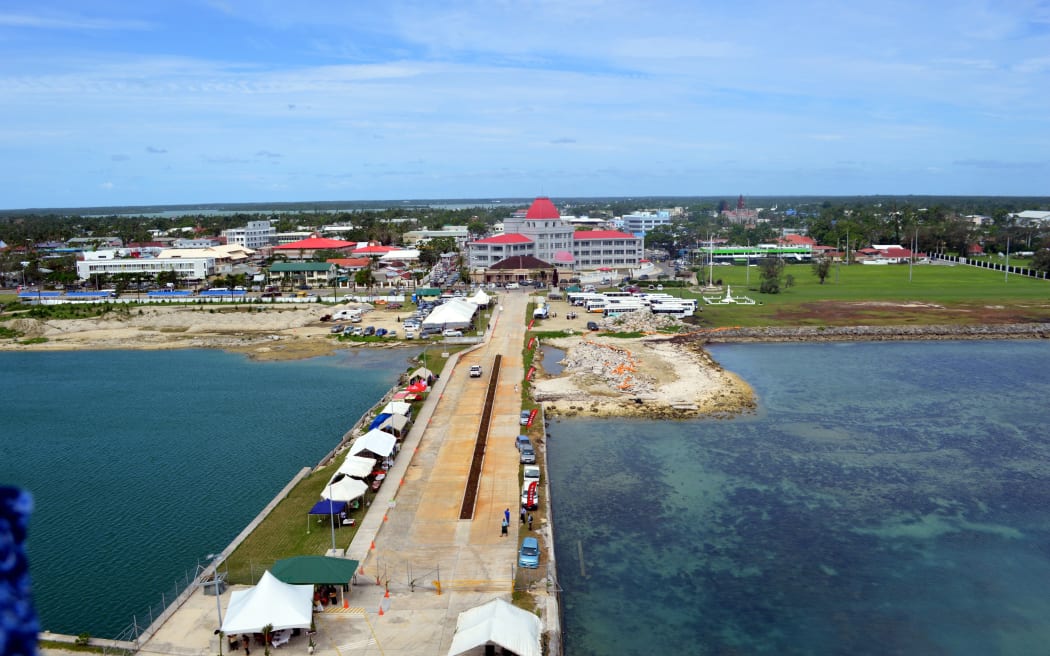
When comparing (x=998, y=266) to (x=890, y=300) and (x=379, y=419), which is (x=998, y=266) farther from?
(x=379, y=419)

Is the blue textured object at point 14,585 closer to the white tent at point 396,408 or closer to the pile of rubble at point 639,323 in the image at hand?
the white tent at point 396,408

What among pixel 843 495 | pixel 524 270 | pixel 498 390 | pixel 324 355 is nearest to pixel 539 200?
pixel 524 270

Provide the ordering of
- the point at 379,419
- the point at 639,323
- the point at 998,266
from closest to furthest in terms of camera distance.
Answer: the point at 379,419 → the point at 639,323 → the point at 998,266

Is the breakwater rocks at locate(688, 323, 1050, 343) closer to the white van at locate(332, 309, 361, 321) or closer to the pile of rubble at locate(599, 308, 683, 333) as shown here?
the pile of rubble at locate(599, 308, 683, 333)

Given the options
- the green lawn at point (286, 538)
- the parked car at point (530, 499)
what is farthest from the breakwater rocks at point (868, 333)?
the green lawn at point (286, 538)

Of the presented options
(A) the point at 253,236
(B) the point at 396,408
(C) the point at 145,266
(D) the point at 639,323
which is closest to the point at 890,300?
(D) the point at 639,323

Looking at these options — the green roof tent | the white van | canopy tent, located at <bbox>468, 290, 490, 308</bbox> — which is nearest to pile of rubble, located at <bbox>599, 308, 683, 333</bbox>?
canopy tent, located at <bbox>468, 290, 490, 308</bbox>
